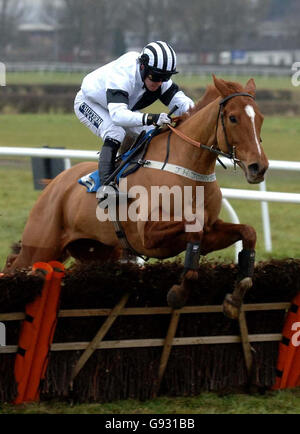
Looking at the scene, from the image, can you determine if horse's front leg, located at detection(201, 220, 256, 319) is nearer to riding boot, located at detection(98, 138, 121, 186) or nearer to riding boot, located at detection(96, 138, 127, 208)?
riding boot, located at detection(96, 138, 127, 208)

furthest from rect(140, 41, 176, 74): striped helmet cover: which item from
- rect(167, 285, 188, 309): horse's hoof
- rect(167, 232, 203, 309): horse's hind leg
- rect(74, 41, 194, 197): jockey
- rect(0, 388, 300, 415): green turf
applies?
rect(0, 388, 300, 415): green turf

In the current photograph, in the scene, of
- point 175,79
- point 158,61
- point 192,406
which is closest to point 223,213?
point 158,61

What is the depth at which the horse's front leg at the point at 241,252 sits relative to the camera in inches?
168

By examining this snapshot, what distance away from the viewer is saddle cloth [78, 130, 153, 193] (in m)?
4.84

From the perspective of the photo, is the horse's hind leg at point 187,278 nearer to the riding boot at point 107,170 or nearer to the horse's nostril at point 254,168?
the horse's nostril at point 254,168

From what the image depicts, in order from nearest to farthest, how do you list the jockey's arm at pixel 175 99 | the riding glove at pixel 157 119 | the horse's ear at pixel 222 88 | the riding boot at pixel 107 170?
the horse's ear at pixel 222 88, the riding glove at pixel 157 119, the riding boot at pixel 107 170, the jockey's arm at pixel 175 99

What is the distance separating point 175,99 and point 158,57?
0.52m

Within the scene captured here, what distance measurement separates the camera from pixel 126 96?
15.7ft

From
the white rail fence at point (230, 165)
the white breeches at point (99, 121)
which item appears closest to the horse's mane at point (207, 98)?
the white breeches at point (99, 121)

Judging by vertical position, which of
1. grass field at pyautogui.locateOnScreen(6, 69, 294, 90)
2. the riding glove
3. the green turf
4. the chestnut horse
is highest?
grass field at pyautogui.locateOnScreen(6, 69, 294, 90)

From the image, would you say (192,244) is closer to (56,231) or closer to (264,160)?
(264,160)

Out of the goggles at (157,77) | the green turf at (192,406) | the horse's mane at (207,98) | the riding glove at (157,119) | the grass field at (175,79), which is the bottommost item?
the green turf at (192,406)

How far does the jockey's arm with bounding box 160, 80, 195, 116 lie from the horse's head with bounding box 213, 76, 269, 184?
0.76 metres

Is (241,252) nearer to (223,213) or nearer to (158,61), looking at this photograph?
(158,61)
